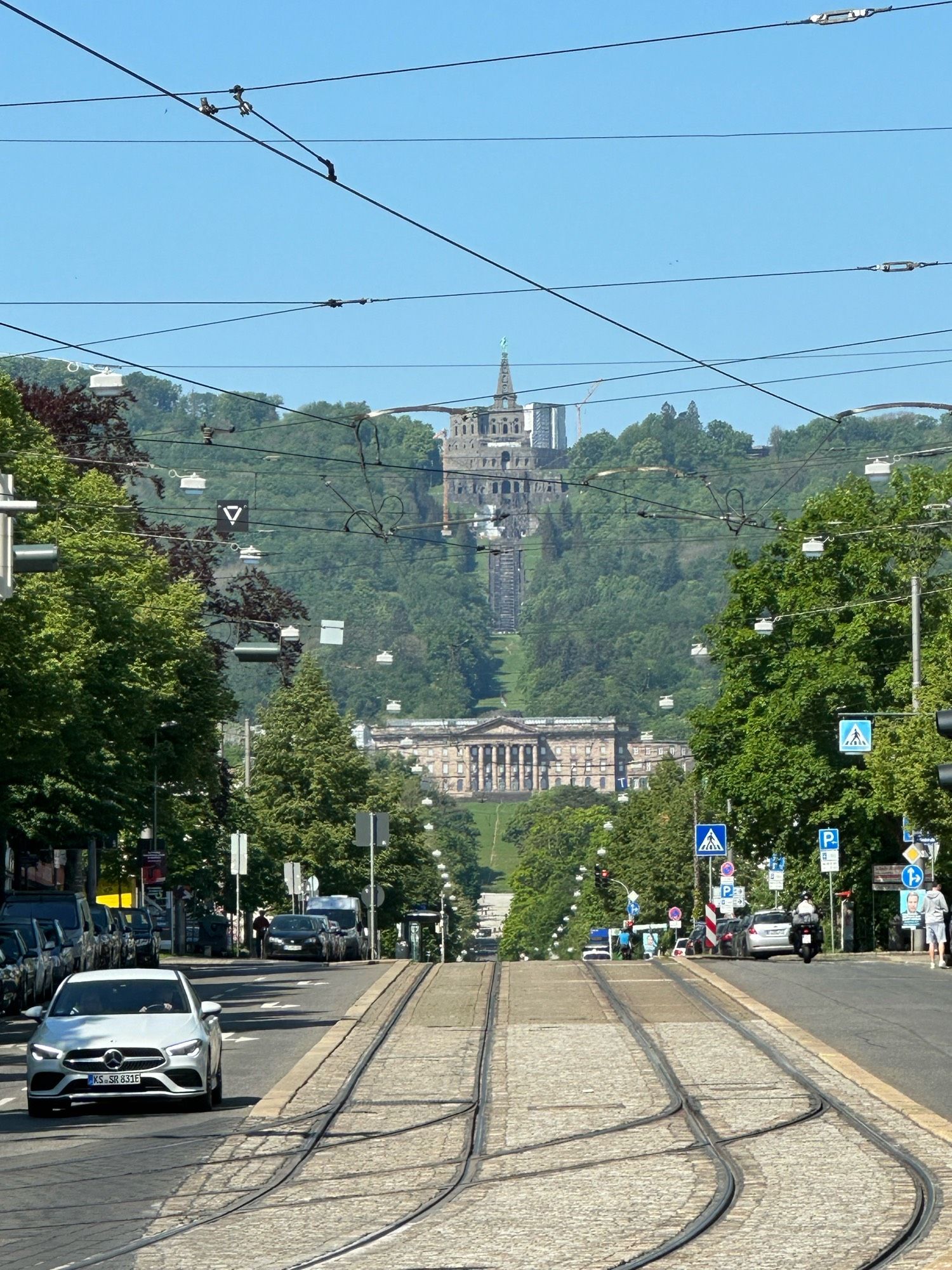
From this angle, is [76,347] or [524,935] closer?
[76,347]

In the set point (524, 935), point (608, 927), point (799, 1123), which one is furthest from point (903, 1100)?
point (524, 935)

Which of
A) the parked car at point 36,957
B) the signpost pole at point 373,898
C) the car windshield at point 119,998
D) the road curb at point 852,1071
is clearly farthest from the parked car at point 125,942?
the car windshield at point 119,998

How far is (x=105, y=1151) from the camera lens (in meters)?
16.1

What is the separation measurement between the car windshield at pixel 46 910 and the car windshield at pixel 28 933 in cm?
303

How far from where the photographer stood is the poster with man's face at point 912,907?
4991 cm

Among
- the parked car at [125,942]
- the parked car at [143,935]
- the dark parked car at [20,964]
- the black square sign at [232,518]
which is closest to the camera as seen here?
the dark parked car at [20,964]

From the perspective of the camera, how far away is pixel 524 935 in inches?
7672

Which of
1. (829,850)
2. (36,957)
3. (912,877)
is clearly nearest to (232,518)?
(36,957)

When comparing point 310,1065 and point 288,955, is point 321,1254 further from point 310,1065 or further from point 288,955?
point 288,955

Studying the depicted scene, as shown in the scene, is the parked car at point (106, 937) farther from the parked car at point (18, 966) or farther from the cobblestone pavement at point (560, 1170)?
the cobblestone pavement at point (560, 1170)

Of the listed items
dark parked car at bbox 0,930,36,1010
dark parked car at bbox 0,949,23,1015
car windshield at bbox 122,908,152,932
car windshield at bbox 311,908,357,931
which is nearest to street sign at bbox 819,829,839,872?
car windshield at bbox 311,908,357,931

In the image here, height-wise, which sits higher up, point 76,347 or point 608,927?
point 76,347

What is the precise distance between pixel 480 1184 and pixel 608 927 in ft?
408

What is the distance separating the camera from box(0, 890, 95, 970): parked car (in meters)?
41.1
